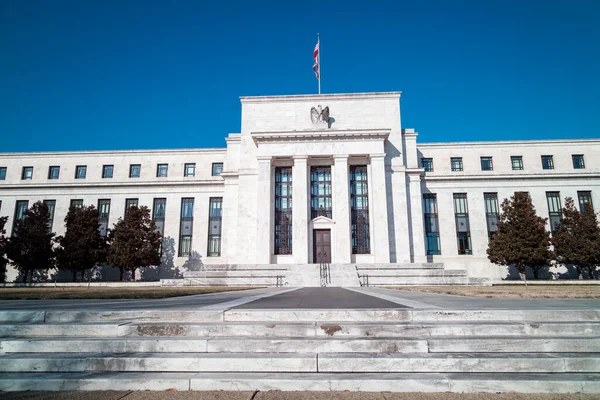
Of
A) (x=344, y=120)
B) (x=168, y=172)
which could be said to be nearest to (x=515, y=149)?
(x=344, y=120)

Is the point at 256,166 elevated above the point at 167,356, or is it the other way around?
the point at 256,166

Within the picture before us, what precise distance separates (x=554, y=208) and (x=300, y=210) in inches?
1124

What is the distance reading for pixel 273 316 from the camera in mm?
5387

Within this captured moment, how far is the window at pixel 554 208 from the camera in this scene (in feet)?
123

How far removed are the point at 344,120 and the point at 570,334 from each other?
3447cm

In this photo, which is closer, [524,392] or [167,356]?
[524,392]

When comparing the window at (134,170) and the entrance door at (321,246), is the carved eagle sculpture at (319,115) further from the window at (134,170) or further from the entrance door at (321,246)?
the window at (134,170)

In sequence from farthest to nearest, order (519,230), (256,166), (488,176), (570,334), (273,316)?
(488,176)
(256,166)
(519,230)
(273,316)
(570,334)

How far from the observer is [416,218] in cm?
3541

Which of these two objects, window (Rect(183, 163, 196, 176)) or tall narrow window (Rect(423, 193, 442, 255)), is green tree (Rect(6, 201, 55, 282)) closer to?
window (Rect(183, 163, 196, 176))

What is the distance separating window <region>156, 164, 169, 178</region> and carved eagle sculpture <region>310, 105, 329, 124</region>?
19.4 meters

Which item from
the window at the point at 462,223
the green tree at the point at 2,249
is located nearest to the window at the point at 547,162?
the window at the point at 462,223

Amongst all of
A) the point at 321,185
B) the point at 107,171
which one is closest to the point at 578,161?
the point at 321,185

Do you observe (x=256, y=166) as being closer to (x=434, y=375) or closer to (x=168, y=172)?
(x=168, y=172)
